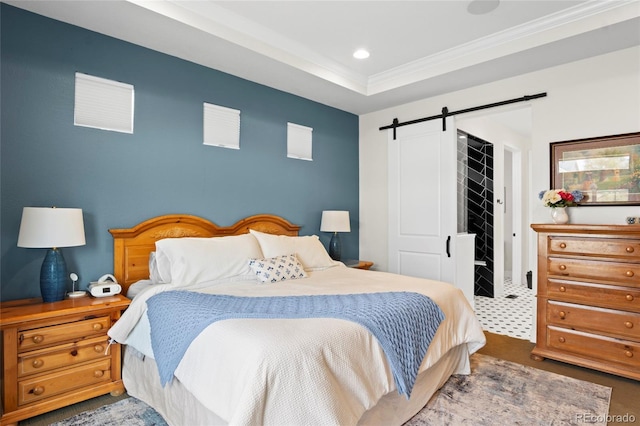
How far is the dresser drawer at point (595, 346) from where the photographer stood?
269cm

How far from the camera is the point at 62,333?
2234 millimetres

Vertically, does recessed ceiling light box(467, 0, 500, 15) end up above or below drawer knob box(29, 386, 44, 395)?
above

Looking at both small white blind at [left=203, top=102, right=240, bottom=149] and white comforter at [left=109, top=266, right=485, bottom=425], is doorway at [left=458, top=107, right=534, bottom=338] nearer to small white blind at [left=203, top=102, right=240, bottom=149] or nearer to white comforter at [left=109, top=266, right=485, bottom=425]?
small white blind at [left=203, top=102, right=240, bottom=149]

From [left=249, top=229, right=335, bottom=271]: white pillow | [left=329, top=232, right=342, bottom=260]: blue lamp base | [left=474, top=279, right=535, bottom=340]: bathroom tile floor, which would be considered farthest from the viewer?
[left=329, top=232, right=342, bottom=260]: blue lamp base

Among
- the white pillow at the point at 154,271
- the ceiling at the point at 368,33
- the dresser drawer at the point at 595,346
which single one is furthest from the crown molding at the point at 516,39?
the white pillow at the point at 154,271

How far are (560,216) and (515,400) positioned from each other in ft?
5.35

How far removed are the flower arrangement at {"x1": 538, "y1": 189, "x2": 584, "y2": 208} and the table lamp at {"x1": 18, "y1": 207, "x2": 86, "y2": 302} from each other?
12.1 feet

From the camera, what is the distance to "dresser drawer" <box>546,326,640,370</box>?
106 inches

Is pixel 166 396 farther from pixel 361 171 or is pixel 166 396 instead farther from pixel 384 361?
pixel 361 171

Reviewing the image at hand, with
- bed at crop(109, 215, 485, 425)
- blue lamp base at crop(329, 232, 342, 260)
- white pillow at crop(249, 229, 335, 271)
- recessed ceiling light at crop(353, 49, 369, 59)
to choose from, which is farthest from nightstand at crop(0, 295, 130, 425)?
recessed ceiling light at crop(353, 49, 369, 59)

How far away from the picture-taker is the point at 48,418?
2.21 m

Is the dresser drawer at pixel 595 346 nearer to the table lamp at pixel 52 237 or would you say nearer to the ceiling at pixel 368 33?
the ceiling at pixel 368 33

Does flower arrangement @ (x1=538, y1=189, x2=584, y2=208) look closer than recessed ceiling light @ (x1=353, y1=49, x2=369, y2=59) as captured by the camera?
Yes

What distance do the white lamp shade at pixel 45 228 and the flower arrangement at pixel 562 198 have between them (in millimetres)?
3719
